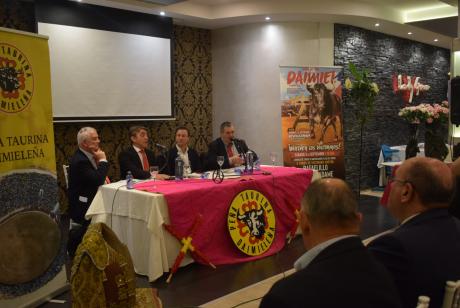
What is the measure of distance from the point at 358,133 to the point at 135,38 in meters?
3.92

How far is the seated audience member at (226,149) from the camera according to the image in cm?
484

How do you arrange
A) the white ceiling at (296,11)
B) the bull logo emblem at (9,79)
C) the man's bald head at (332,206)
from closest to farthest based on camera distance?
1. the man's bald head at (332,206)
2. the bull logo emblem at (9,79)
3. the white ceiling at (296,11)

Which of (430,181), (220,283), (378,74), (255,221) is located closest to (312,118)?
(378,74)

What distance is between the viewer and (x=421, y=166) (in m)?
1.68

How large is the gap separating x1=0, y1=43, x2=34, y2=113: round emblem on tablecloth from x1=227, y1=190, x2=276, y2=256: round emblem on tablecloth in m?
1.85

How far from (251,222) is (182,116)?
329 centimetres

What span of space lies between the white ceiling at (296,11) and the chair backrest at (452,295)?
4990 mm

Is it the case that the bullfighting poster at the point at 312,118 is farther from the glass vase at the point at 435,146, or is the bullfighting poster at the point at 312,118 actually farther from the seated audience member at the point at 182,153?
the seated audience member at the point at 182,153

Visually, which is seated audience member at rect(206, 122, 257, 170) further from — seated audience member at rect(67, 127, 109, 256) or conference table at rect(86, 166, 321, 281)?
seated audience member at rect(67, 127, 109, 256)

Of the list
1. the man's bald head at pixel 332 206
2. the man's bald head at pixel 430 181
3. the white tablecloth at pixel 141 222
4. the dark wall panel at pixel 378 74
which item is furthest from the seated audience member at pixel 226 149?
the man's bald head at pixel 332 206

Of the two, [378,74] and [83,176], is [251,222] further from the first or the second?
[378,74]

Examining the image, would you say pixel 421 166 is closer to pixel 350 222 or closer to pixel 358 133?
pixel 350 222

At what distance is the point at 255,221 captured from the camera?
397cm

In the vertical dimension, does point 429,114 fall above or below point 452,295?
above
